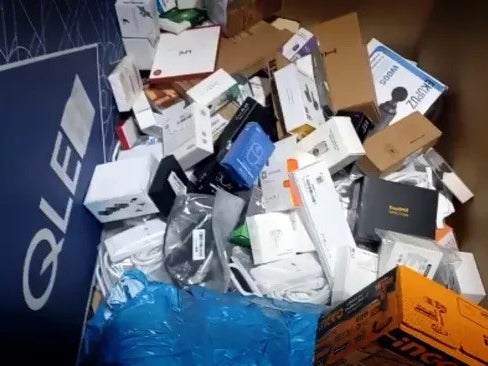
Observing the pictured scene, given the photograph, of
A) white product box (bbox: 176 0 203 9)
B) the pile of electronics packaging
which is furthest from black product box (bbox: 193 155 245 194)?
white product box (bbox: 176 0 203 9)

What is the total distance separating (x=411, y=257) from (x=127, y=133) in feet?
2.94

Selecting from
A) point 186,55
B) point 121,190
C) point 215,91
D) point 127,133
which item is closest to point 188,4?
point 186,55

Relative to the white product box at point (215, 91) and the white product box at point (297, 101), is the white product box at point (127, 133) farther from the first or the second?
the white product box at point (297, 101)

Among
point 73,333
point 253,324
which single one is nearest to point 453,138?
point 253,324

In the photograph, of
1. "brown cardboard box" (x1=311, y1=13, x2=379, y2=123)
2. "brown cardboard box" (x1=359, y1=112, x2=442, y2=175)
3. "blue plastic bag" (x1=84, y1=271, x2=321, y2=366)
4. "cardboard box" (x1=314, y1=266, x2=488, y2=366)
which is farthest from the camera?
"brown cardboard box" (x1=311, y1=13, x2=379, y2=123)

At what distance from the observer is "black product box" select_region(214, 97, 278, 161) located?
1.48 meters

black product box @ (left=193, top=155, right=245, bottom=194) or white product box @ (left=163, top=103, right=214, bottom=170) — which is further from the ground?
white product box @ (left=163, top=103, right=214, bottom=170)

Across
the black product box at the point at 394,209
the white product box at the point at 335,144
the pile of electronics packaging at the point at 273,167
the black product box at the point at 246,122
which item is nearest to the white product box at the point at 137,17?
the pile of electronics packaging at the point at 273,167

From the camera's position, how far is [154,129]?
1.58 metres

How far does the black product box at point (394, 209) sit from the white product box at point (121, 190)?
564 mm

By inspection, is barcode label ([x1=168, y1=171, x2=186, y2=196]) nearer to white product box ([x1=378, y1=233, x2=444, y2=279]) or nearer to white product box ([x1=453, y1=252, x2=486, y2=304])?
white product box ([x1=378, y1=233, x2=444, y2=279])

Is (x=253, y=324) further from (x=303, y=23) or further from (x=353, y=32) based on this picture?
(x=303, y=23)

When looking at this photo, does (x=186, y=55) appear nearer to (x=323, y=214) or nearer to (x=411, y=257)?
(x=323, y=214)

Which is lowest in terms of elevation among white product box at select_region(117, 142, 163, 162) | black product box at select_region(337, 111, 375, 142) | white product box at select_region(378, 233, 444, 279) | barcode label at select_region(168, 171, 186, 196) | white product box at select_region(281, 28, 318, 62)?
white product box at select_region(378, 233, 444, 279)
